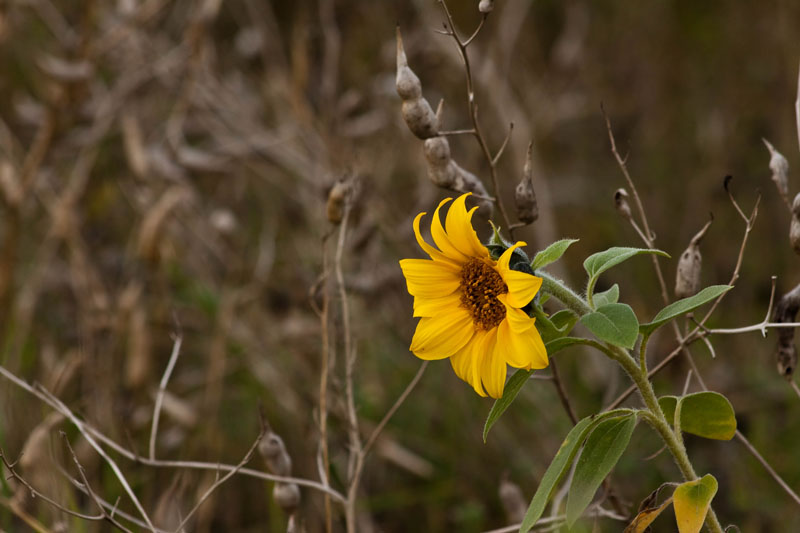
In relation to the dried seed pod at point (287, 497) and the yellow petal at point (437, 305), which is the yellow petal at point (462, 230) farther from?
the dried seed pod at point (287, 497)

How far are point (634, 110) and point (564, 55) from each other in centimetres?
77

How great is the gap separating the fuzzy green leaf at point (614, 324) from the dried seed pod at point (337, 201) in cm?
71

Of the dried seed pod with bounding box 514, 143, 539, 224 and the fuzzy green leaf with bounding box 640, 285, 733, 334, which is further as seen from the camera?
the dried seed pod with bounding box 514, 143, 539, 224

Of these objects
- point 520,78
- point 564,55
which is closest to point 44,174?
point 564,55

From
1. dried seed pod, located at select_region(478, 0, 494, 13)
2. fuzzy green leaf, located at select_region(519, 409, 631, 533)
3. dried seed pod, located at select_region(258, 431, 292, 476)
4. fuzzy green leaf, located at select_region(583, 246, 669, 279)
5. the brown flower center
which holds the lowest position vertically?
dried seed pod, located at select_region(258, 431, 292, 476)

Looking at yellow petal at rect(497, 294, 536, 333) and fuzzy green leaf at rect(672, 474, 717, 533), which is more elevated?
yellow petal at rect(497, 294, 536, 333)

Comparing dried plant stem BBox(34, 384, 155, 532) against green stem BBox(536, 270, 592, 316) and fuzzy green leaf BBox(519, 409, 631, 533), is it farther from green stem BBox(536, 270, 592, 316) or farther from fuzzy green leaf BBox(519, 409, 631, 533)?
green stem BBox(536, 270, 592, 316)

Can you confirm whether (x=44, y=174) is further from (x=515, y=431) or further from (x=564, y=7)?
(x=564, y=7)

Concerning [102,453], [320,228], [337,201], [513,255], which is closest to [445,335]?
[513,255]

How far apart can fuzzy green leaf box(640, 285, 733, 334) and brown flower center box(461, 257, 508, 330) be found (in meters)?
0.21

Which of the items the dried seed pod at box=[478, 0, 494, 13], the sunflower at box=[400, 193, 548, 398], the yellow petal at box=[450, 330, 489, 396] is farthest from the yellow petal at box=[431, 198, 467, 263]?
the dried seed pod at box=[478, 0, 494, 13]

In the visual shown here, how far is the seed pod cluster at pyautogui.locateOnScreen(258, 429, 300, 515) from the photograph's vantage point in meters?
1.59

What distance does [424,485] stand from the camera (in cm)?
283

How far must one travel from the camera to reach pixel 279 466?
1622mm
